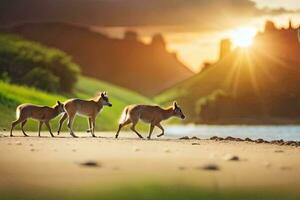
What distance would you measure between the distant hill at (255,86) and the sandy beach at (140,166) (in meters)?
8.04

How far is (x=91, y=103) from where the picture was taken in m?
13.5

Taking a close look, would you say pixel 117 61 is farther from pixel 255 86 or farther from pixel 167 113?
pixel 167 113

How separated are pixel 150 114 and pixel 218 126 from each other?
1437cm

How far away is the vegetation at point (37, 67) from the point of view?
24.7 meters

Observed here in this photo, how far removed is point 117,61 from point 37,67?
105 ft

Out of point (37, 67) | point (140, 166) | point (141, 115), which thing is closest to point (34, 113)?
point (141, 115)

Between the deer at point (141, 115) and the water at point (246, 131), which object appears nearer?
the deer at point (141, 115)

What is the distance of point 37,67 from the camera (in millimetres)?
25453

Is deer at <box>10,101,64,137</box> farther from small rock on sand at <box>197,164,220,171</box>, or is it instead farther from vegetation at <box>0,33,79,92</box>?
vegetation at <box>0,33,79,92</box>

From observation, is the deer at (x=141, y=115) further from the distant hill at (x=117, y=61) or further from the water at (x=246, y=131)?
the distant hill at (x=117, y=61)

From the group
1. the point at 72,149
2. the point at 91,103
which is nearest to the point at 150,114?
the point at 91,103

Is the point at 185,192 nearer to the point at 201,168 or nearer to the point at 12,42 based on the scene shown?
the point at 201,168

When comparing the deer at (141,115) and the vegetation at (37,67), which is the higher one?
the vegetation at (37,67)

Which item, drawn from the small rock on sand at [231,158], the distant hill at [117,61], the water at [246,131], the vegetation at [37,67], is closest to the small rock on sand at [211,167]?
the small rock on sand at [231,158]
